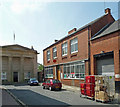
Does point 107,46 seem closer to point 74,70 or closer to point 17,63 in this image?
point 74,70

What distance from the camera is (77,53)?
21062 mm

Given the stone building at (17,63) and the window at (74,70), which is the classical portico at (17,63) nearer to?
the stone building at (17,63)

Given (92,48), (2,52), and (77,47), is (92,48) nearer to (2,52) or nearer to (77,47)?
(77,47)

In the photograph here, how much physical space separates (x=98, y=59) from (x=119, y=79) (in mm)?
3834

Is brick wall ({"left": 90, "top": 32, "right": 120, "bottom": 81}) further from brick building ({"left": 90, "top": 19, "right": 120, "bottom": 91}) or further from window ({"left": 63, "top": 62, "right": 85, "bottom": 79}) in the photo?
window ({"left": 63, "top": 62, "right": 85, "bottom": 79})

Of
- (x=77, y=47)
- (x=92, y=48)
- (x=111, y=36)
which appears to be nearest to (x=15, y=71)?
(x=77, y=47)

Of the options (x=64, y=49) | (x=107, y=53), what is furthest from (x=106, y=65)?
(x=64, y=49)

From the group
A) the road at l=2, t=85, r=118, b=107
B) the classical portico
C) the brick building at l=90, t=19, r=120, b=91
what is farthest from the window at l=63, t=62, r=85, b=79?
the classical portico

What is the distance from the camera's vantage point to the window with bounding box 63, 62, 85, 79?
19.9 m

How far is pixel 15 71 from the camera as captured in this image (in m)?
39.4

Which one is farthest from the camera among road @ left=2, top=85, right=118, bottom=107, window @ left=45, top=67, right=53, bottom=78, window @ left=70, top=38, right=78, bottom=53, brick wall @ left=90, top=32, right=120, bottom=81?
window @ left=45, top=67, right=53, bottom=78

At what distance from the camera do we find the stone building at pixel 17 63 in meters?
38.2

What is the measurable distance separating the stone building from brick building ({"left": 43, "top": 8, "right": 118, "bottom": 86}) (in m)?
13.7

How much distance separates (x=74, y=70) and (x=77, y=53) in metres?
2.50
